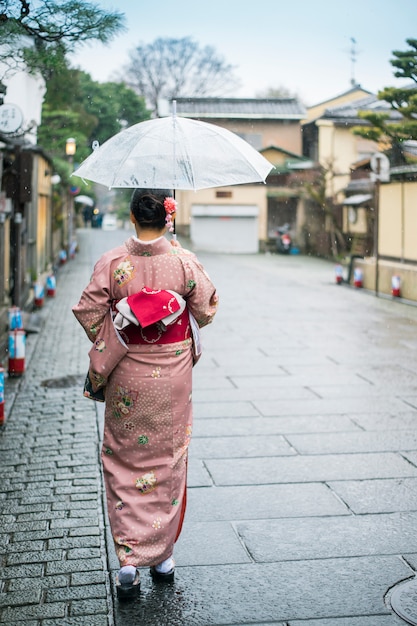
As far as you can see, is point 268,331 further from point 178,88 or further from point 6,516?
point 178,88

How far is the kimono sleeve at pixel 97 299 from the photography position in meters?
3.56

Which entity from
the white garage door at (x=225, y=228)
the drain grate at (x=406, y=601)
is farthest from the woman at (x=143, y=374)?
the white garage door at (x=225, y=228)

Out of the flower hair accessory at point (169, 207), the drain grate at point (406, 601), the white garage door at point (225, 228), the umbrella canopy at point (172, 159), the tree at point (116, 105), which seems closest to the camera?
the drain grate at point (406, 601)

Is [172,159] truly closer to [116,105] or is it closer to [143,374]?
[143,374]

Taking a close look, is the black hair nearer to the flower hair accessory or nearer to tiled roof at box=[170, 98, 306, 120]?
the flower hair accessory

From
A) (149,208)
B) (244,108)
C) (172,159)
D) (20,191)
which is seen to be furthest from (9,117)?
(244,108)

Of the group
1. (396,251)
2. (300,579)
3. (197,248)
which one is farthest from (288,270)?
(300,579)

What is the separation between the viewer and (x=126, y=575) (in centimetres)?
352

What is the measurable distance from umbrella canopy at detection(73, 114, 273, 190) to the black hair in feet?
0.56

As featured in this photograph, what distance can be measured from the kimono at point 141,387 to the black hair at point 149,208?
101mm

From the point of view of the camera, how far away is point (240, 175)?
4.08m

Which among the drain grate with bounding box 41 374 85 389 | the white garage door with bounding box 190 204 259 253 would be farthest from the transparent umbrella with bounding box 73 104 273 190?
the white garage door with bounding box 190 204 259 253

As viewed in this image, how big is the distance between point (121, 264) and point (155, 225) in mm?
258

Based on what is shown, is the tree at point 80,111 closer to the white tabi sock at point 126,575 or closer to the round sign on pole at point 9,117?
the round sign on pole at point 9,117
